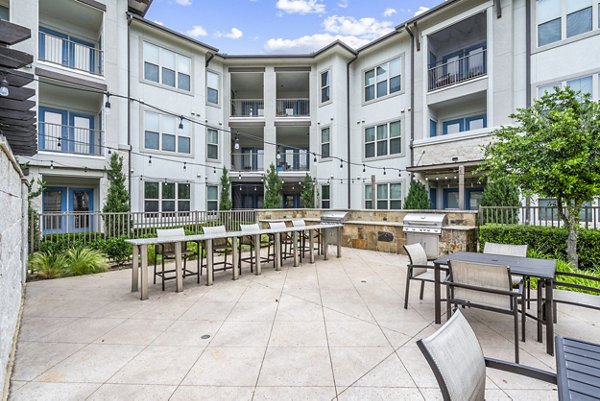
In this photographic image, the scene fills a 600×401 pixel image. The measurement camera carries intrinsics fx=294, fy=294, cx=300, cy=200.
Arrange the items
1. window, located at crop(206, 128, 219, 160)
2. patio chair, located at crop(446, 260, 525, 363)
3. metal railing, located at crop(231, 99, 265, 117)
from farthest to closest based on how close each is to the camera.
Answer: metal railing, located at crop(231, 99, 265, 117), window, located at crop(206, 128, 219, 160), patio chair, located at crop(446, 260, 525, 363)

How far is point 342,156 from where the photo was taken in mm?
15406

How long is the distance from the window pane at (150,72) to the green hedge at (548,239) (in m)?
13.9

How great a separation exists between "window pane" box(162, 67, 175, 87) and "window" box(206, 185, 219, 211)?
5.14 metres

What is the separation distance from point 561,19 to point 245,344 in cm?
1380

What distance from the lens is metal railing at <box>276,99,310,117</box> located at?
1714 centimetres

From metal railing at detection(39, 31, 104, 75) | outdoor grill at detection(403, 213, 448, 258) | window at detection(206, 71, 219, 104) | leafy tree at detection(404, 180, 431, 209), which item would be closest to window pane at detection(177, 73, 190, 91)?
window at detection(206, 71, 219, 104)

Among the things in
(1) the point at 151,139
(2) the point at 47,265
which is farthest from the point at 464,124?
(2) the point at 47,265

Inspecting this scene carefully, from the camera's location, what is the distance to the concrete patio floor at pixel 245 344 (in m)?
2.64

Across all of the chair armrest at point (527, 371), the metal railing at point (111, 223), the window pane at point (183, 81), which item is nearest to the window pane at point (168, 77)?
the window pane at point (183, 81)

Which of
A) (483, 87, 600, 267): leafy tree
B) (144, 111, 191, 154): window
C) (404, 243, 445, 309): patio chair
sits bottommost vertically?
(404, 243, 445, 309): patio chair

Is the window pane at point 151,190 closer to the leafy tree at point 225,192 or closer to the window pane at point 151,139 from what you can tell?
the window pane at point 151,139

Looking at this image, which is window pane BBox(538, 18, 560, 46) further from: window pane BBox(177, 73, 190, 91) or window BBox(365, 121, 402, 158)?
window pane BBox(177, 73, 190, 91)

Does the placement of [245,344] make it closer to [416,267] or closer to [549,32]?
[416,267]

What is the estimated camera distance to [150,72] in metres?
13.0
